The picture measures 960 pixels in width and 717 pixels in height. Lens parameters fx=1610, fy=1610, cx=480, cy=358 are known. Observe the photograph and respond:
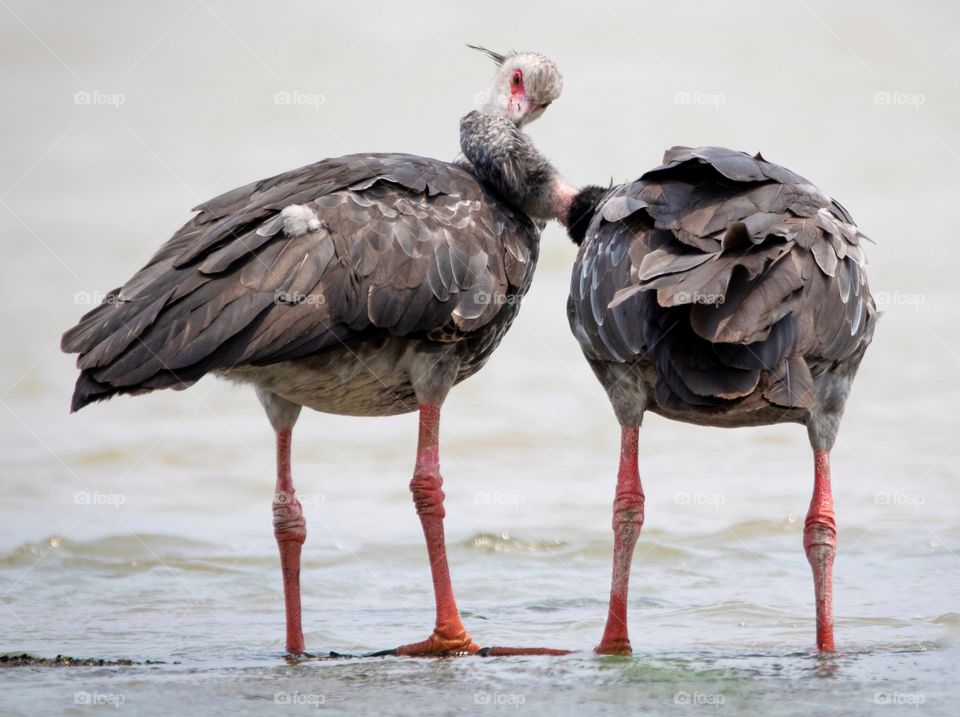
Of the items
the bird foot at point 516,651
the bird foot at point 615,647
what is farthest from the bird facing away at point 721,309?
the bird foot at point 516,651

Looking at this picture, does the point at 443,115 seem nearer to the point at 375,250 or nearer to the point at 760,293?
the point at 375,250

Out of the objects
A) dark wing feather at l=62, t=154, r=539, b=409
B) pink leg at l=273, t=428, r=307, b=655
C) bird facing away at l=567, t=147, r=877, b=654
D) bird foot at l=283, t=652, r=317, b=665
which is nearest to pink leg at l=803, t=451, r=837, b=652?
bird facing away at l=567, t=147, r=877, b=654

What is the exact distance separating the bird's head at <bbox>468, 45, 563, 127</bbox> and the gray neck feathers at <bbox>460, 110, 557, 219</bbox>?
0.68 metres

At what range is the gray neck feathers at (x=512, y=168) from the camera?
8.47 m

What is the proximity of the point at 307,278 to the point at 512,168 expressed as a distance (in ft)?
5.67

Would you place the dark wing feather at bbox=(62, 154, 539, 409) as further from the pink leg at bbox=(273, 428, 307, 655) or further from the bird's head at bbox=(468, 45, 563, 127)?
the bird's head at bbox=(468, 45, 563, 127)

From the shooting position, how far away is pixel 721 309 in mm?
6414

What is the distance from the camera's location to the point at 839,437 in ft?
40.0

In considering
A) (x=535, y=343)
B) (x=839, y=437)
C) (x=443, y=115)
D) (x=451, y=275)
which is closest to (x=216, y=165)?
(x=443, y=115)

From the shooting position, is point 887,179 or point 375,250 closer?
point 375,250

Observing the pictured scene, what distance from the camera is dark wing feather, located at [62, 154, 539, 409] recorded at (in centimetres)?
699

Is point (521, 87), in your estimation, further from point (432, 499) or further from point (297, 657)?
point (297, 657)

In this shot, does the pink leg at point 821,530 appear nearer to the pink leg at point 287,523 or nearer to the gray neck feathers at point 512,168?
the gray neck feathers at point 512,168

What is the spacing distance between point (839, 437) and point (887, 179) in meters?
5.09
